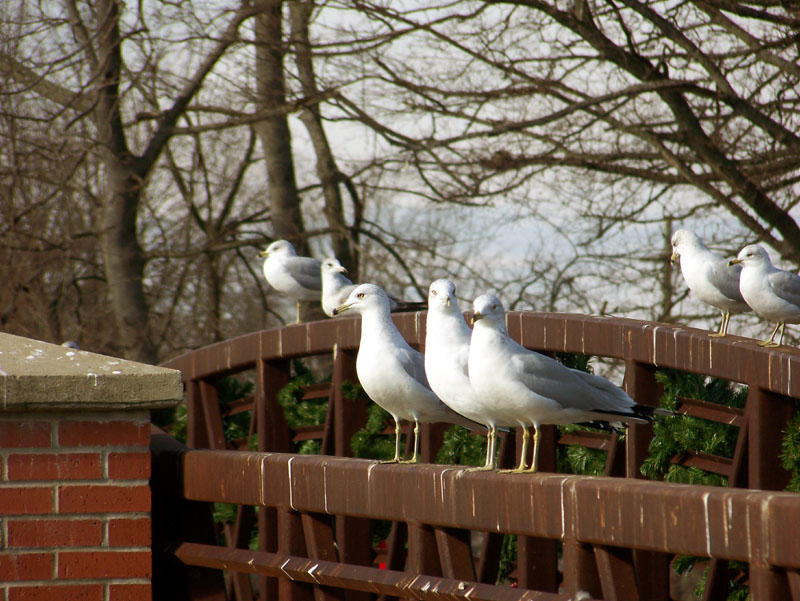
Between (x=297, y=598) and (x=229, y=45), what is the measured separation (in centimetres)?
806

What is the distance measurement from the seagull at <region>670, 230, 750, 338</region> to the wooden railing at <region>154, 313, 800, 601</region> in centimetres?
105

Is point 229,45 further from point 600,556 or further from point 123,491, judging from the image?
point 600,556

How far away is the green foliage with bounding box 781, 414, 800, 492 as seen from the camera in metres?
3.84

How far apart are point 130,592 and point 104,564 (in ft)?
0.34

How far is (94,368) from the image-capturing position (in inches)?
119

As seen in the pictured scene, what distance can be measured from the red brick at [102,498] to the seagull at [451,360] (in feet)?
2.93

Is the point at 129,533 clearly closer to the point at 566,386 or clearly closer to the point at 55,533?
the point at 55,533

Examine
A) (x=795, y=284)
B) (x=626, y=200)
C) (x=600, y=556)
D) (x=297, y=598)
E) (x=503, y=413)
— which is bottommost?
(x=297, y=598)

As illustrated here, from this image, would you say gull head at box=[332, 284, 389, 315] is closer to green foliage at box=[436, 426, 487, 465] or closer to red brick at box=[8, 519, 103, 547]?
red brick at box=[8, 519, 103, 547]

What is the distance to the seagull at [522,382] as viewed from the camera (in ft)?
10.4

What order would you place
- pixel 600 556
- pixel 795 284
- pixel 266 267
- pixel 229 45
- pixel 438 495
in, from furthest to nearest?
pixel 229 45 → pixel 266 267 → pixel 795 284 → pixel 438 495 → pixel 600 556

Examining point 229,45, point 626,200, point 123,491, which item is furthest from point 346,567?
point 229,45

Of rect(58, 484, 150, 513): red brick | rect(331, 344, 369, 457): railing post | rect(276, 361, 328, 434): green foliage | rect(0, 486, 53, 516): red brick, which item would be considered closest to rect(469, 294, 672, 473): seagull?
rect(58, 484, 150, 513): red brick

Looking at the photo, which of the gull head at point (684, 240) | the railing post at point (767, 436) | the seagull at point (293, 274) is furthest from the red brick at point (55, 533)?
the seagull at point (293, 274)
